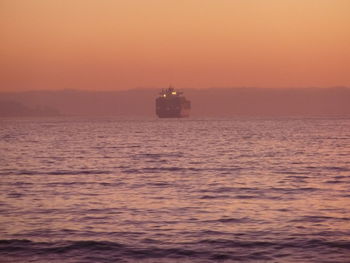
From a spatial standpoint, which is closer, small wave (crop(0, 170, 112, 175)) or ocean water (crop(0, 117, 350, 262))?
ocean water (crop(0, 117, 350, 262))

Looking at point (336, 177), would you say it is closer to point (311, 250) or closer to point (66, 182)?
point (66, 182)

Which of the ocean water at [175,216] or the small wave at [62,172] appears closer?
the ocean water at [175,216]

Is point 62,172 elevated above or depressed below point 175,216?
below

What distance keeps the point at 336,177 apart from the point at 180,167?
38.3ft

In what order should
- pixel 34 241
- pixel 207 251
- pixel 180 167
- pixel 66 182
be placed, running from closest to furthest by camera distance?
pixel 207 251 < pixel 34 241 < pixel 66 182 < pixel 180 167

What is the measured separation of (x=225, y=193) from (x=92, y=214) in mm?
7503

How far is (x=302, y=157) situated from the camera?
159 feet

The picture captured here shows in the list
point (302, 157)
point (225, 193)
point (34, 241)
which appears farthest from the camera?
point (302, 157)

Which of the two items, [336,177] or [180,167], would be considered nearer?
[336,177]

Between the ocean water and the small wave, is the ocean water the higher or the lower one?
the higher one

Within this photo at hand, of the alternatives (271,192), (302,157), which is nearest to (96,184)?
(271,192)

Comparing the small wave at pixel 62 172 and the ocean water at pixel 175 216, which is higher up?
the ocean water at pixel 175 216

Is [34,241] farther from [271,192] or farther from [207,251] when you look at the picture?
[271,192]

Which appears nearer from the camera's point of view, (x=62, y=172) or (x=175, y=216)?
(x=175, y=216)
